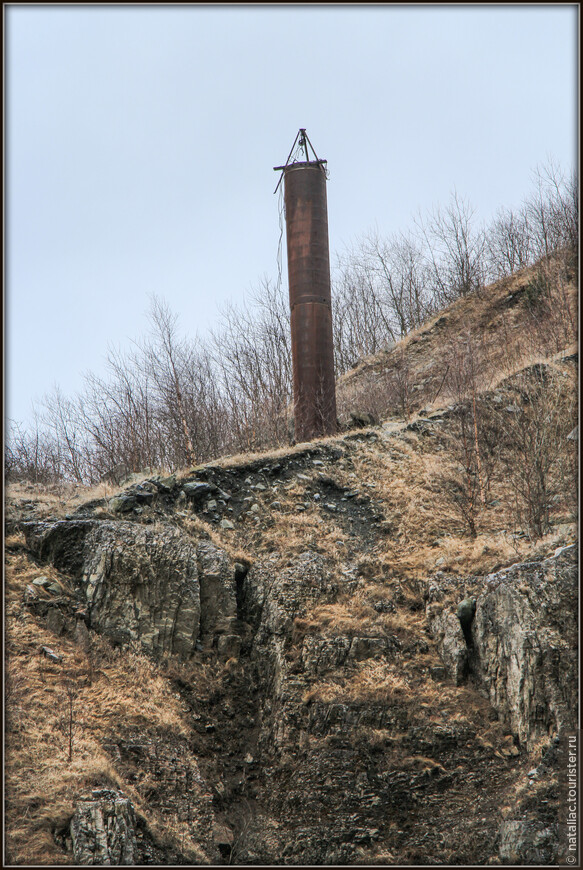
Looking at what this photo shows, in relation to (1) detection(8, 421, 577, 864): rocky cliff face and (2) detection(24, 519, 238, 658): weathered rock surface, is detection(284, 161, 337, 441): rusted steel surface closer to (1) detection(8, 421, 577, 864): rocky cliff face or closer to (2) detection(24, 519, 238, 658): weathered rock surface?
(1) detection(8, 421, 577, 864): rocky cliff face

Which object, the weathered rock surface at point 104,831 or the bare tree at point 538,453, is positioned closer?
the weathered rock surface at point 104,831

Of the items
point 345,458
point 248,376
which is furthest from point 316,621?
point 248,376

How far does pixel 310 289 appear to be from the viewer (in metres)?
19.3

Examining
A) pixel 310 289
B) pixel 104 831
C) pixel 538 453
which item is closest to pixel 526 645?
pixel 538 453

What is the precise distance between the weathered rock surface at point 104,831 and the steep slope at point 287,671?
0.9 inches

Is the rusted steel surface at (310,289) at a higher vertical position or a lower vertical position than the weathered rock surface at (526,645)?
higher

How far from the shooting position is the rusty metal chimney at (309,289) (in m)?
19.0

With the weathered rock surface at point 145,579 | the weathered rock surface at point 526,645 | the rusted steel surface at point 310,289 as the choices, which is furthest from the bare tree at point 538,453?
the weathered rock surface at point 145,579

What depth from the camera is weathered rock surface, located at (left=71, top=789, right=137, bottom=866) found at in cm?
889

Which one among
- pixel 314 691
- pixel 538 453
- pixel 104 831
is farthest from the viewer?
pixel 538 453

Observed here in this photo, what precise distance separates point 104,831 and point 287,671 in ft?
12.2

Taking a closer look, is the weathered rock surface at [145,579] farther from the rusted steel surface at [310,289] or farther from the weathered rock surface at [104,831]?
the rusted steel surface at [310,289]

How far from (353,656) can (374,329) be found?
2627 centimetres

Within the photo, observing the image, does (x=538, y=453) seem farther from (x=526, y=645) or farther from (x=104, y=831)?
(x=104, y=831)
